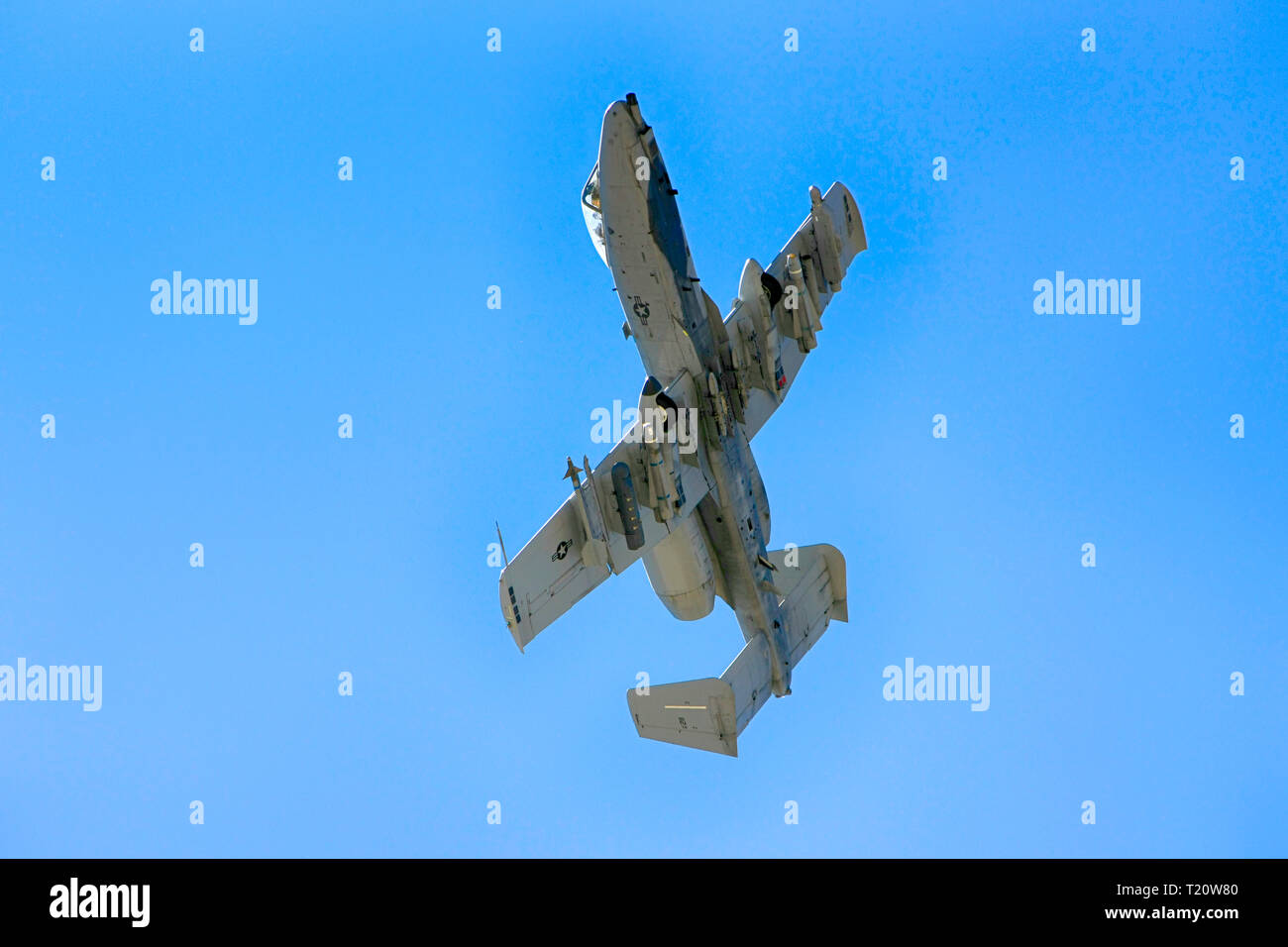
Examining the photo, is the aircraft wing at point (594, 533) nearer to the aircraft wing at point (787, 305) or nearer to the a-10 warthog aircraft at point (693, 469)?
the a-10 warthog aircraft at point (693, 469)

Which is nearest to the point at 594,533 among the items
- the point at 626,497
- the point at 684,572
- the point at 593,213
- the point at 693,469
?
the point at 626,497

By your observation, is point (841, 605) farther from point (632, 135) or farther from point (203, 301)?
point (203, 301)

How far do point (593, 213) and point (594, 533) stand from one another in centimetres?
799

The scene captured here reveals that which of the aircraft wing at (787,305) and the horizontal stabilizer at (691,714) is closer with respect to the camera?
the aircraft wing at (787,305)

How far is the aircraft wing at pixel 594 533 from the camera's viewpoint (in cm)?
3117

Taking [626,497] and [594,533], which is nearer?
[594,533]

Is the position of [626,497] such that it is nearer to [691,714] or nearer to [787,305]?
[787,305]

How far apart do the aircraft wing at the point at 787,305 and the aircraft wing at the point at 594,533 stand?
15.5ft

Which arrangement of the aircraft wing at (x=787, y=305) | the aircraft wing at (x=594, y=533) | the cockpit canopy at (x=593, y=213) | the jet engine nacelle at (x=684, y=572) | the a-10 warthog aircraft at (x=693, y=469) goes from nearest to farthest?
the aircraft wing at (x=594, y=533) → the a-10 warthog aircraft at (x=693, y=469) → the cockpit canopy at (x=593, y=213) → the jet engine nacelle at (x=684, y=572) → the aircraft wing at (x=787, y=305)

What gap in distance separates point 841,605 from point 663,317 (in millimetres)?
11581

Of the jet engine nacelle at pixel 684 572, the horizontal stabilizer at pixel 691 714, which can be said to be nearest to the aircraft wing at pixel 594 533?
the jet engine nacelle at pixel 684 572

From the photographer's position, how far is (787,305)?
37531 millimetres

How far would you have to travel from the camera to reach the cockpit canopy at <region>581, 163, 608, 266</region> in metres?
34.8

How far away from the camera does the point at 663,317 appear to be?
3456cm
